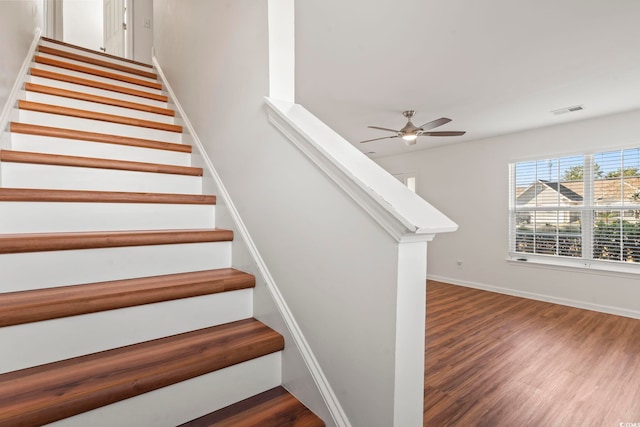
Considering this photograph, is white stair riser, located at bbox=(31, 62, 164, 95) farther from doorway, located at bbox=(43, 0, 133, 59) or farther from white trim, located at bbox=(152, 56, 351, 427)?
doorway, located at bbox=(43, 0, 133, 59)

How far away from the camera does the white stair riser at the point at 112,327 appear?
94 centimetres

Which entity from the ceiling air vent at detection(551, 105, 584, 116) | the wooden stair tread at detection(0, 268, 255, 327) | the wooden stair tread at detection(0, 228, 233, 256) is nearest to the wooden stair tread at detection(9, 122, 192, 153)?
the wooden stair tread at detection(0, 228, 233, 256)

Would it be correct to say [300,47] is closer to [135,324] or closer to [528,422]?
[135,324]

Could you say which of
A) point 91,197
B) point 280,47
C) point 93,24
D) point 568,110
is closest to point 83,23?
point 93,24

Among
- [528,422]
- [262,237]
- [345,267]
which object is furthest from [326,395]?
[528,422]

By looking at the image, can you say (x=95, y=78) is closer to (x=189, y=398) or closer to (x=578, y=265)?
(x=189, y=398)

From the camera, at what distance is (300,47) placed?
8.21ft

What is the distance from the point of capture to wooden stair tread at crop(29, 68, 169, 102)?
86.9 inches

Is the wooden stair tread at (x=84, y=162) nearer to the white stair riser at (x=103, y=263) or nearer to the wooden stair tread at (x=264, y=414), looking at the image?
the white stair riser at (x=103, y=263)

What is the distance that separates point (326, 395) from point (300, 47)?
8.02 ft

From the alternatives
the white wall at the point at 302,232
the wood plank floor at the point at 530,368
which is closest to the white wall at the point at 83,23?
the white wall at the point at 302,232

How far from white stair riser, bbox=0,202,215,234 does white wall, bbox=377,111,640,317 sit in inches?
186

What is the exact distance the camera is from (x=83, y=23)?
548cm

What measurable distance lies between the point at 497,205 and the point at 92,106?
5.30m
